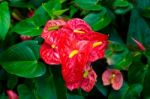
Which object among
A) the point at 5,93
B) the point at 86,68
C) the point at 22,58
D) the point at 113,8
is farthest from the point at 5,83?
the point at 113,8

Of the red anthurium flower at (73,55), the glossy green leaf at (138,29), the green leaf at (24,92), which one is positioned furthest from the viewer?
the glossy green leaf at (138,29)

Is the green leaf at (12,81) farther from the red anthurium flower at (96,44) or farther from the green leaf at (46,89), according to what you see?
the red anthurium flower at (96,44)

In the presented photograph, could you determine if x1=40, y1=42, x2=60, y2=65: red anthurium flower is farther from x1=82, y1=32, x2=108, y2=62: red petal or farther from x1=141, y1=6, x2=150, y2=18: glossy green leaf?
x1=141, y1=6, x2=150, y2=18: glossy green leaf

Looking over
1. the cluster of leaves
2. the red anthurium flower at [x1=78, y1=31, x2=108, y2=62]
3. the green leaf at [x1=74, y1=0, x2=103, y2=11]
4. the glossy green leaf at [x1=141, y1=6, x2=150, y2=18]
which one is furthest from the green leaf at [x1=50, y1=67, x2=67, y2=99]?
the glossy green leaf at [x1=141, y1=6, x2=150, y2=18]

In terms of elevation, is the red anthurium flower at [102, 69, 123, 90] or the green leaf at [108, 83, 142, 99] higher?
the red anthurium flower at [102, 69, 123, 90]

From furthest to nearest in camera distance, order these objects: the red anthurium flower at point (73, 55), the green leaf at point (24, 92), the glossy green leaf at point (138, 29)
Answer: the glossy green leaf at point (138, 29) < the green leaf at point (24, 92) < the red anthurium flower at point (73, 55)

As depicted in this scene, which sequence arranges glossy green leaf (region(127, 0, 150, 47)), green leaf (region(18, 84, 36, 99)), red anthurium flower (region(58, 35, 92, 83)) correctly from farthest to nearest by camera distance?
1. glossy green leaf (region(127, 0, 150, 47))
2. green leaf (region(18, 84, 36, 99))
3. red anthurium flower (region(58, 35, 92, 83))

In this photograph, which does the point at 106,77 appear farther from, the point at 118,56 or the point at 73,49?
the point at 73,49

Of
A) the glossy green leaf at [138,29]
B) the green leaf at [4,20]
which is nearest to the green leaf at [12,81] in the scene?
the green leaf at [4,20]

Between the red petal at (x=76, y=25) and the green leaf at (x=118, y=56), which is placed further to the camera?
the green leaf at (x=118, y=56)
